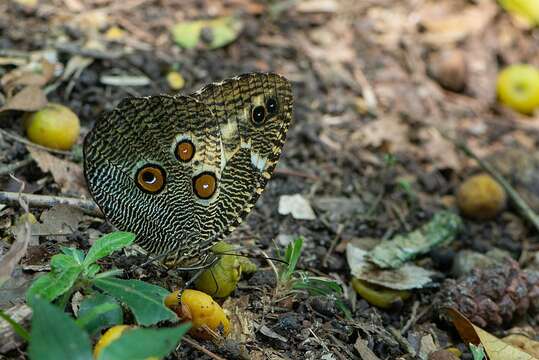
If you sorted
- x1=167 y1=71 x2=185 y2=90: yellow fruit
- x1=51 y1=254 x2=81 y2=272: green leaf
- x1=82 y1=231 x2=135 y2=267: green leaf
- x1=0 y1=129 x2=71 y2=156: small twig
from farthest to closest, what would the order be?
x1=167 y1=71 x2=185 y2=90: yellow fruit
x1=0 y1=129 x2=71 y2=156: small twig
x1=82 y1=231 x2=135 y2=267: green leaf
x1=51 y1=254 x2=81 y2=272: green leaf

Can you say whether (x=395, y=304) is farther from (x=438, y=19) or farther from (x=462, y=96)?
(x=438, y=19)

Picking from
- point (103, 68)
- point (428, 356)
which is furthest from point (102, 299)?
point (103, 68)

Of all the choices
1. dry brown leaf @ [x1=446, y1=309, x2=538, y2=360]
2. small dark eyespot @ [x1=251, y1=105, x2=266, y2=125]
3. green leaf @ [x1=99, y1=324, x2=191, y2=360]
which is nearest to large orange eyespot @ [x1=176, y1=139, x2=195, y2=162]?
small dark eyespot @ [x1=251, y1=105, x2=266, y2=125]

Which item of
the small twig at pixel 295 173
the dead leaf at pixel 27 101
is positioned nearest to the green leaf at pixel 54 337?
the dead leaf at pixel 27 101

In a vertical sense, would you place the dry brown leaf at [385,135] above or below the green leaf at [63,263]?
below

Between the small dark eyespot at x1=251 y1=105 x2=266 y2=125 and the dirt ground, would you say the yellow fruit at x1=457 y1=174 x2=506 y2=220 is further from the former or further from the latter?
the small dark eyespot at x1=251 y1=105 x2=266 y2=125

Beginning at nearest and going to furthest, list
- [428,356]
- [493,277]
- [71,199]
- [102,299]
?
[102,299]
[428,356]
[71,199]
[493,277]

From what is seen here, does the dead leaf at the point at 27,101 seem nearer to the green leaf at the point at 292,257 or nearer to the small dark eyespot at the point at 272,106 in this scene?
the small dark eyespot at the point at 272,106
